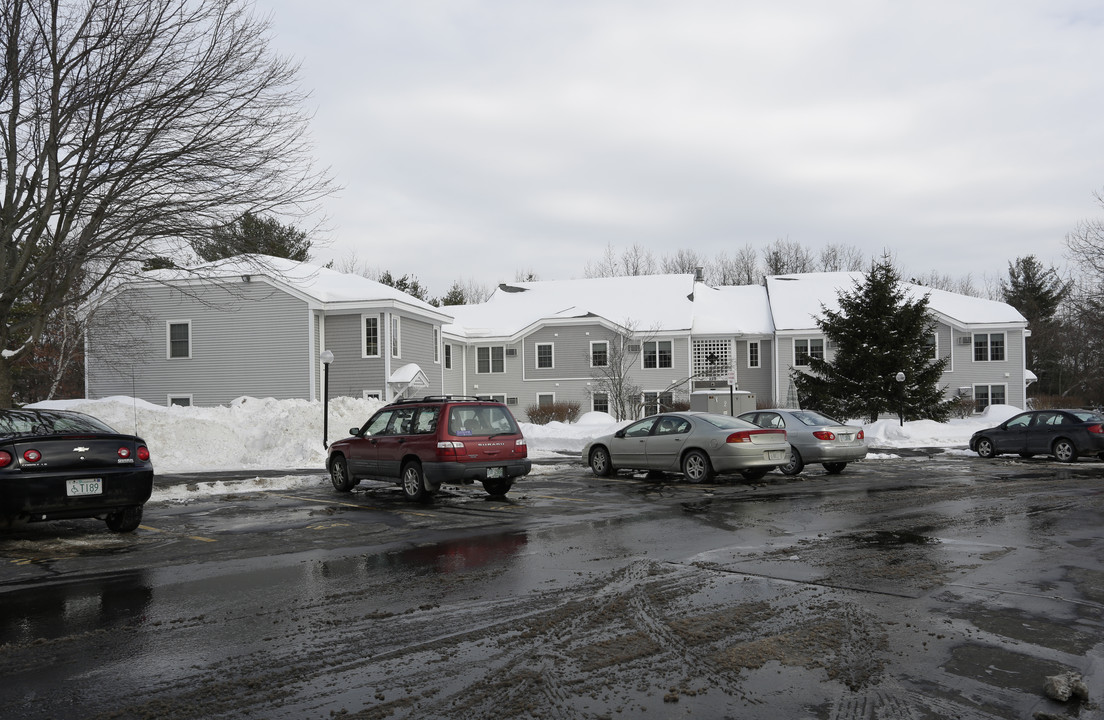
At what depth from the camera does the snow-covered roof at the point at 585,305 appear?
151 feet

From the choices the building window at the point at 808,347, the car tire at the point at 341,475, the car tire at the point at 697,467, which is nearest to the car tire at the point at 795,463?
the car tire at the point at 697,467

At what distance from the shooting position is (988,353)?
147 ft

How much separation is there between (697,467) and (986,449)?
11.0 m

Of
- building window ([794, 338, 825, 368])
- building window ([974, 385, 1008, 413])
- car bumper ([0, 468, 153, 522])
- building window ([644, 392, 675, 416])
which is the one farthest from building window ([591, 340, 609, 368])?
car bumper ([0, 468, 153, 522])

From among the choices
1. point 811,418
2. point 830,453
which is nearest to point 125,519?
point 830,453

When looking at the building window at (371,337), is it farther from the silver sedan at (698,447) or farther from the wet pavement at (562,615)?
the wet pavement at (562,615)

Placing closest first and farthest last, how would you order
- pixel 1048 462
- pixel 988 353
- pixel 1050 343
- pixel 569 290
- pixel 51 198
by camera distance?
pixel 51 198 → pixel 1048 462 → pixel 988 353 → pixel 569 290 → pixel 1050 343

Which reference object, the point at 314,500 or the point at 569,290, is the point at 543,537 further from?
the point at 569,290

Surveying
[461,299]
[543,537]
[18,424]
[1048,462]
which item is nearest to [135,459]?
[18,424]

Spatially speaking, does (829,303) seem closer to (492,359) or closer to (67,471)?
(492,359)

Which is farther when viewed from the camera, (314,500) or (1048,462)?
(1048,462)

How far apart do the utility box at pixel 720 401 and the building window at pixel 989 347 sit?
1484cm

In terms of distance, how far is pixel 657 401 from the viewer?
43.9 m

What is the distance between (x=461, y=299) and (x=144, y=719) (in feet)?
246
